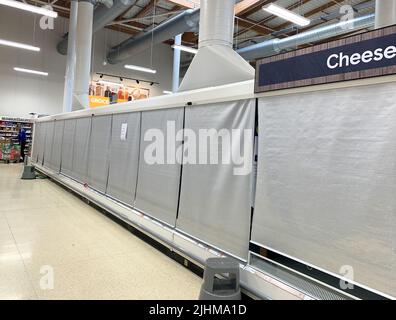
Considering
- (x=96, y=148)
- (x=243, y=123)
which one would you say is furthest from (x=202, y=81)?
(x=96, y=148)

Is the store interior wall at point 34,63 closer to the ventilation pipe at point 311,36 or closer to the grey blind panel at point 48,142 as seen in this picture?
the grey blind panel at point 48,142

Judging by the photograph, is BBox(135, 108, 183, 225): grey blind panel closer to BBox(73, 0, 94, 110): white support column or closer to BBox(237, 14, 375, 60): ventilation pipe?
BBox(73, 0, 94, 110): white support column

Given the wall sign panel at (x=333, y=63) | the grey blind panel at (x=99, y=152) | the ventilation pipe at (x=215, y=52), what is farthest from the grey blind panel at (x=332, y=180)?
the grey blind panel at (x=99, y=152)

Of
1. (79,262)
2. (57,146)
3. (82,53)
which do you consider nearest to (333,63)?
(79,262)

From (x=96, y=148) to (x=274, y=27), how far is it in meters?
9.57

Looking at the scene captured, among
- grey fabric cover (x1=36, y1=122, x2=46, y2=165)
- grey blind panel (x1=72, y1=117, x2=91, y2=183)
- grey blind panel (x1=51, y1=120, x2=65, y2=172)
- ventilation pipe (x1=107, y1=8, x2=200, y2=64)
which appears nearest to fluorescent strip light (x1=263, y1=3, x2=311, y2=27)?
ventilation pipe (x1=107, y1=8, x2=200, y2=64)

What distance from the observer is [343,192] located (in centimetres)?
176

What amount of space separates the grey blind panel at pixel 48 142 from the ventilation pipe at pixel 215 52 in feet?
22.1

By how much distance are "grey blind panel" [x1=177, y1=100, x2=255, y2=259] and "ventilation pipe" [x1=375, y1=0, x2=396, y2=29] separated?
3.61 metres

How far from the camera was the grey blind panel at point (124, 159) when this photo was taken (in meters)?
4.11

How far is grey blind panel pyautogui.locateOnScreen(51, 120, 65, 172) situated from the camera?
7648mm

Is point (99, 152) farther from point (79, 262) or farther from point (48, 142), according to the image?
point (48, 142)

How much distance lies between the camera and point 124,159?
4.39 metres
